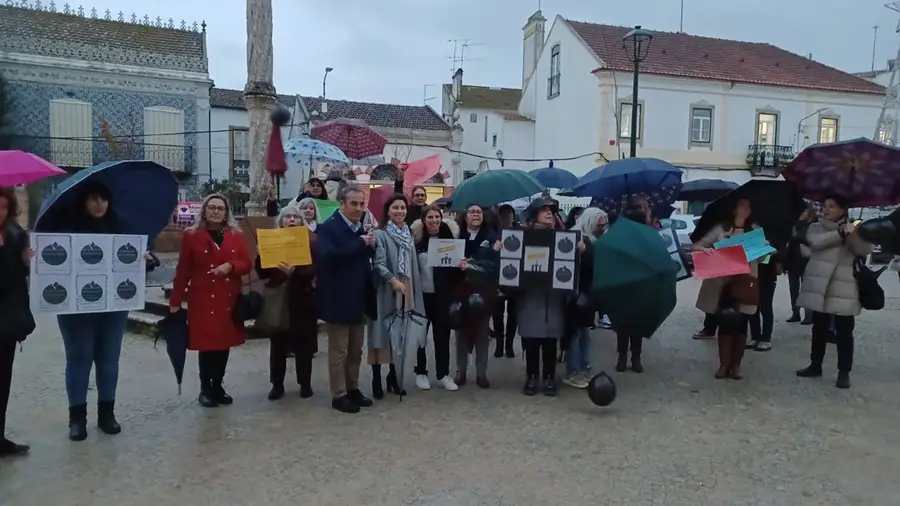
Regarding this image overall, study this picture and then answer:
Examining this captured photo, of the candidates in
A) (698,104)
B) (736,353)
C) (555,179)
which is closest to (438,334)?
(736,353)

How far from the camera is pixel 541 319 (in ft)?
19.4

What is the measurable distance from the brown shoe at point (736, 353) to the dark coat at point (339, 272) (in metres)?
3.84

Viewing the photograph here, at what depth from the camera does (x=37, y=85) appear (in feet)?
77.8

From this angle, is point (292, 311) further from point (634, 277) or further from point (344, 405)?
point (634, 277)

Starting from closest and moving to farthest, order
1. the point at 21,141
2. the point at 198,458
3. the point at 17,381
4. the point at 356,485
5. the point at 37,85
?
the point at 356,485 < the point at 198,458 < the point at 17,381 < the point at 21,141 < the point at 37,85

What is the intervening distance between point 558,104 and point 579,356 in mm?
25103

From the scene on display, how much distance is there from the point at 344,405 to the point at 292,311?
3.06 feet

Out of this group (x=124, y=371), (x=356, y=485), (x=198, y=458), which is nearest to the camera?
(x=356, y=485)

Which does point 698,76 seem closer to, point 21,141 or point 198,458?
point 21,141

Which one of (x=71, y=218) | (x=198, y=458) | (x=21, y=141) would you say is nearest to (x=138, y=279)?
(x=71, y=218)

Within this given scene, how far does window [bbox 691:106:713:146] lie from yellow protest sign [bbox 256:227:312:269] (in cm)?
2497

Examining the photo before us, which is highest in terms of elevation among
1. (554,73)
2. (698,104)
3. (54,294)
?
(554,73)

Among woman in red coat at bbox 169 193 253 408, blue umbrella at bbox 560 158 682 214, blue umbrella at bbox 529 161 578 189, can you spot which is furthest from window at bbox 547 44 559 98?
woman in red coat at bbox 169 193 253 408

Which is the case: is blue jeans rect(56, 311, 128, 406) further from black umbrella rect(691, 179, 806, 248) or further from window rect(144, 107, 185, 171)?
window rect(144, 107, 185, 171)
